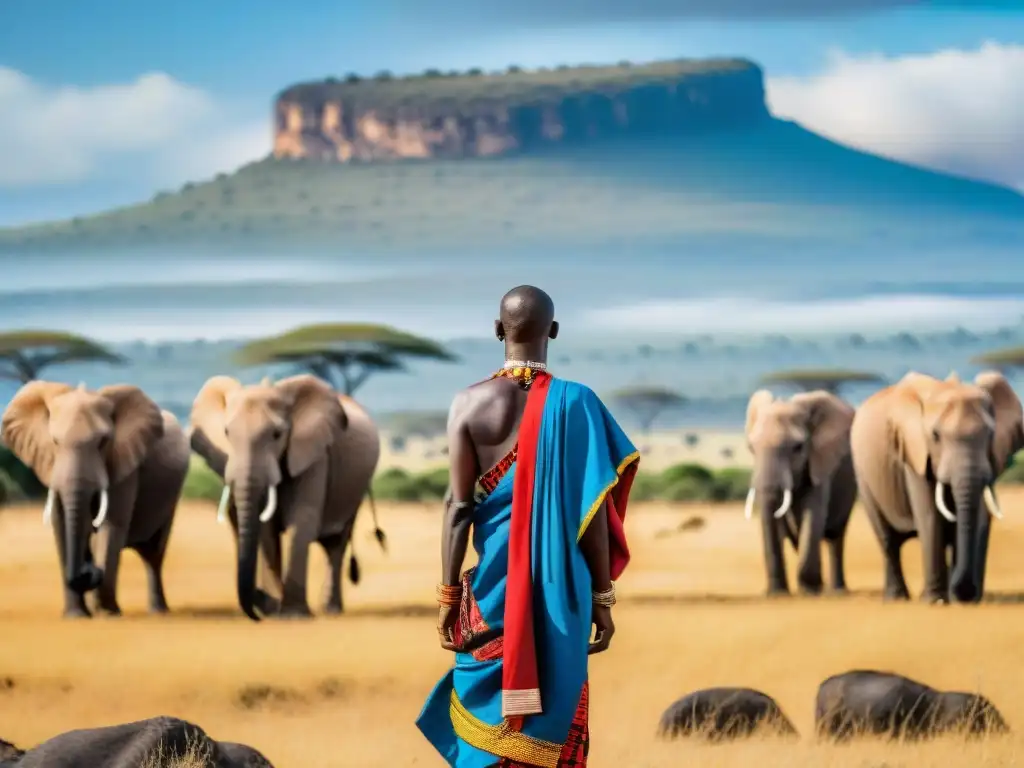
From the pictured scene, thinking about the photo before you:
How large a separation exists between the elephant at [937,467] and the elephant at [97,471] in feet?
19.6

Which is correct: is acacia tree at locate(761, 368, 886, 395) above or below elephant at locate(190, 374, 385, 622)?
below

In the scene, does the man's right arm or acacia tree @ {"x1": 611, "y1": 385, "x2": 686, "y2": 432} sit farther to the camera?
acacia tree @ {"x1": 611, "y1": 385, "x2": 686, "y2": 432}

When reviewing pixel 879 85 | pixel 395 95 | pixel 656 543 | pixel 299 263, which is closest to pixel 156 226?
pixel 299 263

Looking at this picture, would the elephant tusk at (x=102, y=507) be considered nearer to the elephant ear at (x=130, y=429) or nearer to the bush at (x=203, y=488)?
the elephant ear at (x=130, y=429)

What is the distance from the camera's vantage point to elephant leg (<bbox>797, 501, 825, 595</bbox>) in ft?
63.3

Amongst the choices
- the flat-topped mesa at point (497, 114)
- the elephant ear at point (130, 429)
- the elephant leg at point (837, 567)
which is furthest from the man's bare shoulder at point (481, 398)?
the flat-topped mesa at point (497, 114)

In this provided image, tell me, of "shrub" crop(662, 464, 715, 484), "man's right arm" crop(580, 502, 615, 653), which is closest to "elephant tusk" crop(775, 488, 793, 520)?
"man's right arm" crop(580, 502, 615, 653)

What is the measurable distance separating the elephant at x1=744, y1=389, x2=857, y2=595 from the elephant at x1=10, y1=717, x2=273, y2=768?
11.8 metres

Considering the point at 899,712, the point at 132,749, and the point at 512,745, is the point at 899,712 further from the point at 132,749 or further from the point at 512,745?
the point at 512,745

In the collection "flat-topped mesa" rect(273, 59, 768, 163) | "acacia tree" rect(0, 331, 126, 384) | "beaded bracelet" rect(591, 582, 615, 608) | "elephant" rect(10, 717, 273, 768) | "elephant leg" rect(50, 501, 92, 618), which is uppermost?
"flat-topped mesa" rect(273, 59, 768, 163)

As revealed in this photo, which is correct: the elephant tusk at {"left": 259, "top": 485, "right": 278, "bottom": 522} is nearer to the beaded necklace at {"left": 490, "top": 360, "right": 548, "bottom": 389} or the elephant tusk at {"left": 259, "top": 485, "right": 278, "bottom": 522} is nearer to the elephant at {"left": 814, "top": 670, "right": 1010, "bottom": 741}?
the elephant at {"left": 814, "top": 670, "right": 1010, "bottom": 741}

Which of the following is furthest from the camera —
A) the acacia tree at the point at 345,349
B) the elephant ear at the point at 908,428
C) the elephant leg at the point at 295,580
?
the acacia tree at the point at 345,349

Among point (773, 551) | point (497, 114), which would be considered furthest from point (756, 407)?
point (497, 114)

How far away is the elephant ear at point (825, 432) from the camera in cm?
1994
